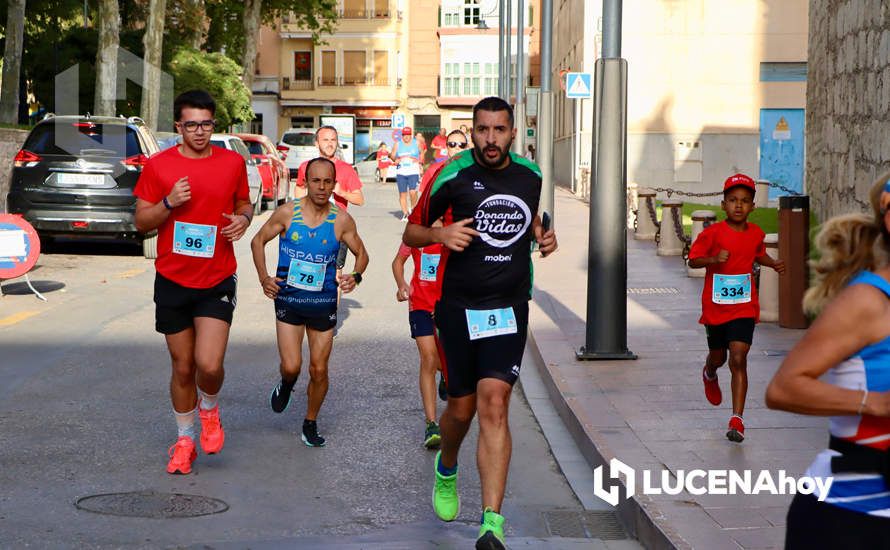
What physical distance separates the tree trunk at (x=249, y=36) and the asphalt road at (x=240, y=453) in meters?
39.2

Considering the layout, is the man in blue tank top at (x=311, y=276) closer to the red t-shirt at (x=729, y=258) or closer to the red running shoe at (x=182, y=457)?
the red running shoe at (x=182, y=457)

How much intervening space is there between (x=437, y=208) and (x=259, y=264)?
87.7 inches

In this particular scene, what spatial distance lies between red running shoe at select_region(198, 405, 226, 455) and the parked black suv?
11.0 meters

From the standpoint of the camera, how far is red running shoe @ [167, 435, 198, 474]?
716 cm

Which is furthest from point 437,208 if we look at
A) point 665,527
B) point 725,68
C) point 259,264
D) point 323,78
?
point 323,78

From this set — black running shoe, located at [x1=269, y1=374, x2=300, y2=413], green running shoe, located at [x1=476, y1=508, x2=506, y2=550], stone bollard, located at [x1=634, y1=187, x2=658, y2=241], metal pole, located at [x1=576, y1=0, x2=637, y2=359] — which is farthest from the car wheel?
green running shoe, located at [x1=476, y1=508, x2=506, y2=550]

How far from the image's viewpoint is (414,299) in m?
8.24

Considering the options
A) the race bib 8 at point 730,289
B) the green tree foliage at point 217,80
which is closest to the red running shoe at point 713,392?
the race bib 8 at point 730,289

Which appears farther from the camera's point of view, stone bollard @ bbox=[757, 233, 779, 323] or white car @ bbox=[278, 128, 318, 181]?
white car @ bbox=[278, 128, 318, 181]

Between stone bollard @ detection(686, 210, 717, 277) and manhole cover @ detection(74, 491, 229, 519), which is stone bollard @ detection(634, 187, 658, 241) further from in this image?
manhole cover @ detection(74, 491, 229, 519)

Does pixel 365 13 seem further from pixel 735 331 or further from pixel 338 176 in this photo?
Answer: pixel 735 331

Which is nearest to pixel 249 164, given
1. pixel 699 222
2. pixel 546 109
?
pixel 546 109

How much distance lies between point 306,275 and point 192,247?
927mm

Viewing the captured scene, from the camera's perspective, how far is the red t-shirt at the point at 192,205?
7.11 metres
